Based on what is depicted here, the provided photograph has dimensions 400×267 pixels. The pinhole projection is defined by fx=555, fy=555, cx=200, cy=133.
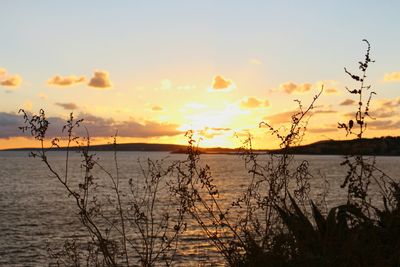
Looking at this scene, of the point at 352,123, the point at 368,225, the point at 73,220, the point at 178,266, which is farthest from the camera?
the point at 73,220

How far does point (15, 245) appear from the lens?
29.6 m

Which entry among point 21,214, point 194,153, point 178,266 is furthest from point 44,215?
point 194,153

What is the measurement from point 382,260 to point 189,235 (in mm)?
27728

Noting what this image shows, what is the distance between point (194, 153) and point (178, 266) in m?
19.0

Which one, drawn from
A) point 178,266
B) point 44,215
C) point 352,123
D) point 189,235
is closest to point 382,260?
point 352,123

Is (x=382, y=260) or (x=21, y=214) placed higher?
(x=382, y=260)

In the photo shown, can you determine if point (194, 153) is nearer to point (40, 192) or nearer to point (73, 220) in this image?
point (73, 220)

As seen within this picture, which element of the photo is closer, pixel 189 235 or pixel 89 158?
pixel 89 158

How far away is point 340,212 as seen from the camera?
160 inches

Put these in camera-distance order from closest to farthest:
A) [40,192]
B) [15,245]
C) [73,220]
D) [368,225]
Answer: [368,225] → [15,245] → [73,220] → [40,192]

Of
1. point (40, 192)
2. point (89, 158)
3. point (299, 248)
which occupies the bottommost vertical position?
point (40, 192)

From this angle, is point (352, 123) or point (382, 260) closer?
point (382, 260)

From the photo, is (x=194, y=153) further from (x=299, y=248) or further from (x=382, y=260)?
(x=382, y=260)

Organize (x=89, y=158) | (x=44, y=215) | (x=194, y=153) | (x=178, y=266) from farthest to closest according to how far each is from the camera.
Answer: (x=44, y=215)
(x=178, y=266)
(x=194, y=153)
(x=89, y=158)
